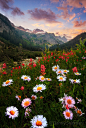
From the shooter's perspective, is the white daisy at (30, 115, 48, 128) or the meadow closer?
the white daisy at (30, 115, 48, 128)

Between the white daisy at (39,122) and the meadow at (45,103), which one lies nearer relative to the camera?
the white daisy at (39,122)

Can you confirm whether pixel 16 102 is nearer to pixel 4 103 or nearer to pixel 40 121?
pixel 4 103

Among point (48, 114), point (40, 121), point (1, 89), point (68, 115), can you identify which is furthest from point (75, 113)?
point (1, 89)

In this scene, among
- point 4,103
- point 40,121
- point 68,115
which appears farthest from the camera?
point 4,103

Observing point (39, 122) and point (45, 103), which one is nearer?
point (39, 122)

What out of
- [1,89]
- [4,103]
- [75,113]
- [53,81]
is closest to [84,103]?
[75,113]

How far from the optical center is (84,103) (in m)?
1.35

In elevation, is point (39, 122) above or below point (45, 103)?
above

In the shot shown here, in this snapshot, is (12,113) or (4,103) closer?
(12,113)

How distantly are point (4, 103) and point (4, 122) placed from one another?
50 centimetres

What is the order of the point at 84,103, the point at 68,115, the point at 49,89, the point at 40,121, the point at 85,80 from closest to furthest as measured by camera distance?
1. the point at 40,121
2. the point at 68,115
3. the point at 84,103
4. the point at 49,89
5. the point at 85,80

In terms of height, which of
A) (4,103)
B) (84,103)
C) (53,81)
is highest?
(53,81)

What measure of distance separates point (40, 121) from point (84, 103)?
0.96 meters

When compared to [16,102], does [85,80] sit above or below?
above
